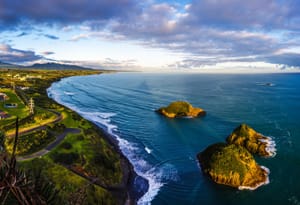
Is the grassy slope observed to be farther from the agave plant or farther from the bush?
the agave plant

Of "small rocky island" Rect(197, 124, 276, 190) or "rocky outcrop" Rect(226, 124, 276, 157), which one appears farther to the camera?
"rocky outcrop" Rect(226, 124, 276, 157)

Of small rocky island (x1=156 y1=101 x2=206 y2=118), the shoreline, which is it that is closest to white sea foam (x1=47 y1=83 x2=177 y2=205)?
the shoreline

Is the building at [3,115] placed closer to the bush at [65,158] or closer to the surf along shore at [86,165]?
the surf along shore at [86,165]

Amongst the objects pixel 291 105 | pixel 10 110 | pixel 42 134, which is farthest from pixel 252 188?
pixel 291 105

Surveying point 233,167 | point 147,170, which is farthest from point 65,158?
point 233,167

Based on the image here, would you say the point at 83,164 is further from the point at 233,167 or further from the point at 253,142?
the point at 253,142

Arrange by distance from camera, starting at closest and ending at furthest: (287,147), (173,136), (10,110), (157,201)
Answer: (157,201), (287,147), (173,136), (10,110)

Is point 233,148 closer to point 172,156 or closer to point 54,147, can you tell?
point 172,156
